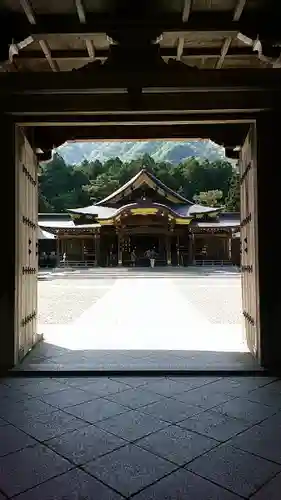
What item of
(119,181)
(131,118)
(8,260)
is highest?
(119,181)

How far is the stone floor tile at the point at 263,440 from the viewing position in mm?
1952

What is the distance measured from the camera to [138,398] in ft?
9.05

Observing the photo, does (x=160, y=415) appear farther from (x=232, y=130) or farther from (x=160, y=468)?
(x=232, y=130)

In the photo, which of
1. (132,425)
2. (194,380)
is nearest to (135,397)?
(132,425)

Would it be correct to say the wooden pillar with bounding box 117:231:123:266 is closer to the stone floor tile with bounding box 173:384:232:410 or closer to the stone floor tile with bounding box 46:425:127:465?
the stone floor tile with bounding box 173:384:232:410

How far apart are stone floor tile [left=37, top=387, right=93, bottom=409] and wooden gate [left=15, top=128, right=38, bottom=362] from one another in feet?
2.63

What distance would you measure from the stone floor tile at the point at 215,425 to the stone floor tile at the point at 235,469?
0.60ft

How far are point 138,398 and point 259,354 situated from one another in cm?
128

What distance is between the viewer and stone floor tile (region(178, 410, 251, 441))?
2.19m

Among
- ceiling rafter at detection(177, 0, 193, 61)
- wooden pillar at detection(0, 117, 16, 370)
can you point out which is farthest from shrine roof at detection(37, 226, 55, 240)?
ceiling rafter at detection(177, 0, 193, 61)

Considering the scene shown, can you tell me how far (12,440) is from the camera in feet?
6.94

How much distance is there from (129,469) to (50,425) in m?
0.69

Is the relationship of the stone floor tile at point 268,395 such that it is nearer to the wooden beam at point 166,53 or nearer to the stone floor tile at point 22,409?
the stone floor tile at point 22,409

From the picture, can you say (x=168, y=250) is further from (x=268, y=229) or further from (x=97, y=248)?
(x=268, y=229)
